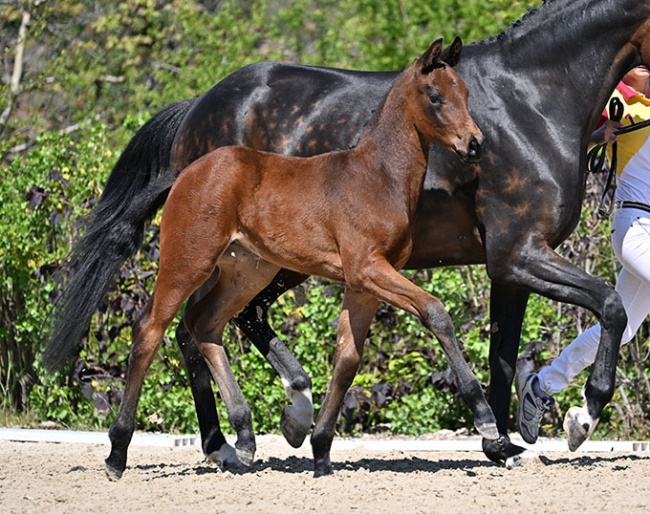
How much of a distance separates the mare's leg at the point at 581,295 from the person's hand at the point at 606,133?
67 centimetres

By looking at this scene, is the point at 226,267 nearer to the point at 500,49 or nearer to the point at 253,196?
the point at 253,196

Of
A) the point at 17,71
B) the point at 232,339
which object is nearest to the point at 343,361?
the point at 232,339

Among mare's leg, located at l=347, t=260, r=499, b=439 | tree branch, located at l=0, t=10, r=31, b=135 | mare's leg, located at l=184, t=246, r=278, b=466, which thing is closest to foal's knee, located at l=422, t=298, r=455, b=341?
mare's leg, located at l=347, t=260, r=499, b=439

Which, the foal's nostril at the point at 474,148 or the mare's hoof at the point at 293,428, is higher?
the foal's nostril at the point at 474,148

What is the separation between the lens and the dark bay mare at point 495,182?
218 inches

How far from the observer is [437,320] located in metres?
5.03

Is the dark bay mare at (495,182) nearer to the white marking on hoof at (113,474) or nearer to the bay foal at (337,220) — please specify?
the bay foal at (337,220)

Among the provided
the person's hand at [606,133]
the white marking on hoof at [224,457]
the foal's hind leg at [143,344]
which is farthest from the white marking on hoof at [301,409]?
the person's hand at [606,133]

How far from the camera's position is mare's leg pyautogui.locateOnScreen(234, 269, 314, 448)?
5.86 metres

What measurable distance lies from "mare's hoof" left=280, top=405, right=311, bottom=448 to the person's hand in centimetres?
202

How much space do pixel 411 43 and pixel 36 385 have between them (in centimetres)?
842

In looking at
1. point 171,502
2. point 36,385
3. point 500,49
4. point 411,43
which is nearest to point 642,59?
point 500,49

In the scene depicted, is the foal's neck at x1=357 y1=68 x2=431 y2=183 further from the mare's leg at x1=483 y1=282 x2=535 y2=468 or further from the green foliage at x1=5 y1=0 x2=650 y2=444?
the green foliage at x1=5 y1=0 x2=650 y2=444

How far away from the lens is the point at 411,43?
1486 cm
